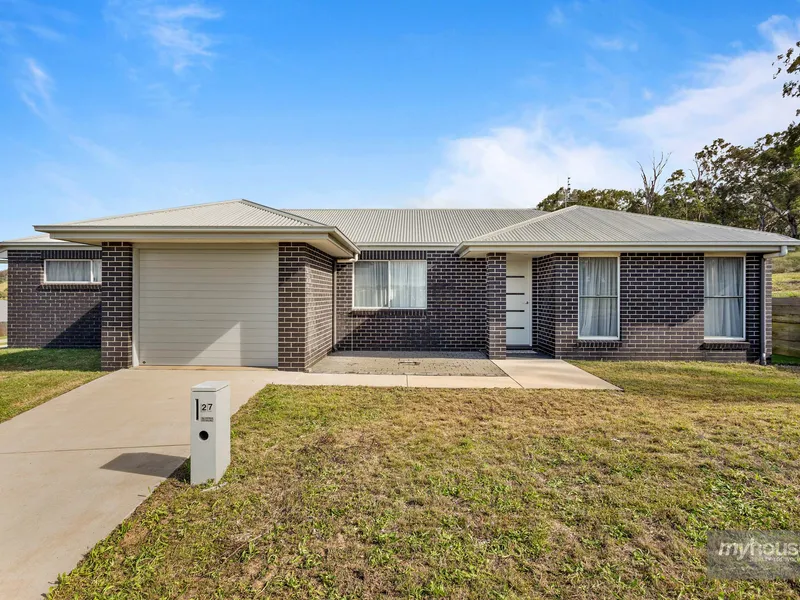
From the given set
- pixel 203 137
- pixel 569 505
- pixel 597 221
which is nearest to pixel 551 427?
pixel 569 505

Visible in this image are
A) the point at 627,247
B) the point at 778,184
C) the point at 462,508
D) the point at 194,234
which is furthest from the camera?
the point at 778,184

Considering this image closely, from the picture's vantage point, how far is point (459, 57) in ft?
35.8

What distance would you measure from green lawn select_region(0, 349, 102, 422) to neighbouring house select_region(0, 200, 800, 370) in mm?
827

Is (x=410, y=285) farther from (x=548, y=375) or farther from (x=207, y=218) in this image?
(x=207, y=218)

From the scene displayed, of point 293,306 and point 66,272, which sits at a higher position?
point 66,272

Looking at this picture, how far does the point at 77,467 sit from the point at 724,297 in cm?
1302

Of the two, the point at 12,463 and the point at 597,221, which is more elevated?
the point at 597,221

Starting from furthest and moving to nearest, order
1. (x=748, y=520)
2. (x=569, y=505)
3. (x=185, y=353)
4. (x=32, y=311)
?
1. (x=32, y=311)
2. (x=185, y=353)
3. (x=569, y=505)
4. (x=748, y=520)

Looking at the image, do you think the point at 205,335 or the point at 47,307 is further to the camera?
the point at 47,307

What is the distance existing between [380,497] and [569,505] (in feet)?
5.10

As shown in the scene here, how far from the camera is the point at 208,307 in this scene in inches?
336

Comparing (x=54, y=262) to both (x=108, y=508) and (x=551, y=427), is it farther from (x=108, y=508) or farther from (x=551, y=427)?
(x=551, y=427)

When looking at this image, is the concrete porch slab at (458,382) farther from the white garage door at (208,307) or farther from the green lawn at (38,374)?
the green lawn at (38,374)

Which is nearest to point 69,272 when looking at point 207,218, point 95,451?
point 207,218
